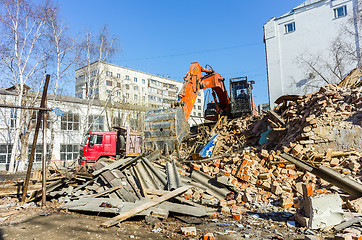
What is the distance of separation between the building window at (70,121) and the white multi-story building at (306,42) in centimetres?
2144

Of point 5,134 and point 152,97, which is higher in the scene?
point 152,97

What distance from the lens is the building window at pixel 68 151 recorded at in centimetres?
2034

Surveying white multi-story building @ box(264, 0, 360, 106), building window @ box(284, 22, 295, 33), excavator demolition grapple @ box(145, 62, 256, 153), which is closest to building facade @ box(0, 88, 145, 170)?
excavator demolition grapple @ box(145, 62, 256, 153)

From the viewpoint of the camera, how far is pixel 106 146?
14.4 m

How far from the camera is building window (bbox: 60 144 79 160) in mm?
20344

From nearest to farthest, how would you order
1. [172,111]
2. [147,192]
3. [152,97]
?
1. [147,192]
2. [172,111]
3. [152,97]

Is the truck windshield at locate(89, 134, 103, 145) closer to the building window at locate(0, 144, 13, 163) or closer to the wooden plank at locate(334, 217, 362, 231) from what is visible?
the building window at locate(0, 144, 13, 163)

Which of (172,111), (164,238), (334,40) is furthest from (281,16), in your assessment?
(164,238)

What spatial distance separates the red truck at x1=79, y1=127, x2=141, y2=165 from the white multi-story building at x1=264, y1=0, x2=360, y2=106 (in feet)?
62.4

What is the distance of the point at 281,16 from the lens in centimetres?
2817

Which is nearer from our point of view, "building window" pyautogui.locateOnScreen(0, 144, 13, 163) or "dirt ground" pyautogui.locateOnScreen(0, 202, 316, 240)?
"dirt ground" pyautogui.locateOnScreen(0, 202, 316, 240)

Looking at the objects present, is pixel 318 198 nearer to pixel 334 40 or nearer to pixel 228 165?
pixel 228 165

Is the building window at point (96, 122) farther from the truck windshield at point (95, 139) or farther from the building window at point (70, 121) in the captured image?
the truck windshield at point (95, 139)

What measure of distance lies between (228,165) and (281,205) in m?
2.13
